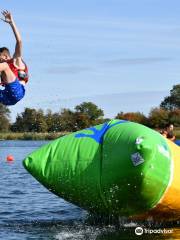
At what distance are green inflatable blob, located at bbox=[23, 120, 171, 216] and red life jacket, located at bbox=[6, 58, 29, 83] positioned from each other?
177cm

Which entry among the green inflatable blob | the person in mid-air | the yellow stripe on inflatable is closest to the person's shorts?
the person in mid-air

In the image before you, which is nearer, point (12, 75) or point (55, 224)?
point (12, 75)

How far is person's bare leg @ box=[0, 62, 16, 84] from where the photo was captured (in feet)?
31.3

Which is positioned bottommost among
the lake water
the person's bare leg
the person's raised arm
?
the lake water

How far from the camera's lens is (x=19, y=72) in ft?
32.7

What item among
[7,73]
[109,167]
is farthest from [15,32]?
[109,167]

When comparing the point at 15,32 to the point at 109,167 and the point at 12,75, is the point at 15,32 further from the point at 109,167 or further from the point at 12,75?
the point at 109,167

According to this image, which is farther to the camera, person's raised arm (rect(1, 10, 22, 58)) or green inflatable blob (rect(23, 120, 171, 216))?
green inflatable blob (rect(23, 120, 171, 216))

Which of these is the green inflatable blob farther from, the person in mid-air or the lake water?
the person in mid-air

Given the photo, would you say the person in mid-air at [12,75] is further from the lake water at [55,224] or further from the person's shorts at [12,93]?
the lake water at [55,224]

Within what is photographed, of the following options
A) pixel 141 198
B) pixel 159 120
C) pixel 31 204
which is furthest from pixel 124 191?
pixel 159 120

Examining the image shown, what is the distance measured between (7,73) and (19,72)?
0.34m

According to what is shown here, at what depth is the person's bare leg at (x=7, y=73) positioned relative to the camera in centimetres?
955

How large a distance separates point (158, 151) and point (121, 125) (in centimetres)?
96
